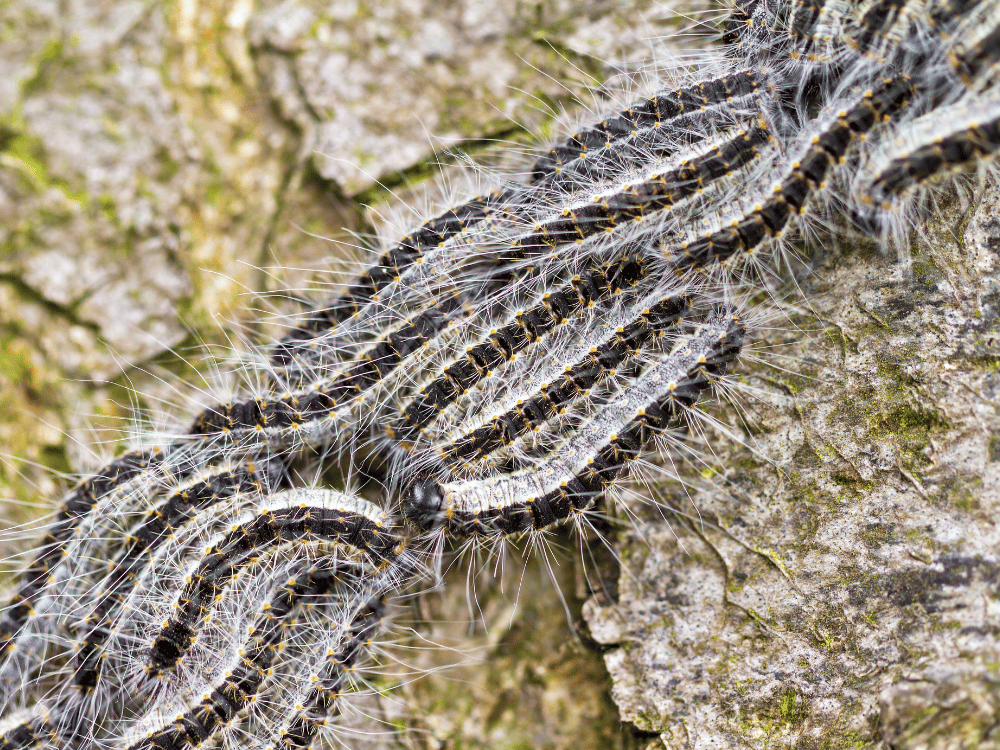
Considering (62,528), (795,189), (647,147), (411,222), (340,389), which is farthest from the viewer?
(411,222)

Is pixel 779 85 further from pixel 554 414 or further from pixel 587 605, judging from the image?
pixel 587 605

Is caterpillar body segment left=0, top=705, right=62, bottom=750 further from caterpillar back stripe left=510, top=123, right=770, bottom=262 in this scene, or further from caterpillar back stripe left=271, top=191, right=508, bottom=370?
caterpillar back stripe left=510, top=123, right=770, bottom=262

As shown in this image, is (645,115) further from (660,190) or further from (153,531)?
(153,531)

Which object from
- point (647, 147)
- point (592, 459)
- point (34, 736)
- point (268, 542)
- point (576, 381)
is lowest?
point (34, 736)

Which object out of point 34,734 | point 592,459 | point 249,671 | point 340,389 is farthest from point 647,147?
point 34,734

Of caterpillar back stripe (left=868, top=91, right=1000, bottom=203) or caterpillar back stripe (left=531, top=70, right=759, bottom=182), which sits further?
caterpillar back stripe (left=531, top=70, right=759, bottom=182)

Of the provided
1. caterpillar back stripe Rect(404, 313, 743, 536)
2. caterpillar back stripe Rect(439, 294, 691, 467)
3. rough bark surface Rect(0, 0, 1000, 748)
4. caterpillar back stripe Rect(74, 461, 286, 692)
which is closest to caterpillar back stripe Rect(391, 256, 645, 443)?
caterpillar back stripe Rect(439, 294, 691, 467)
